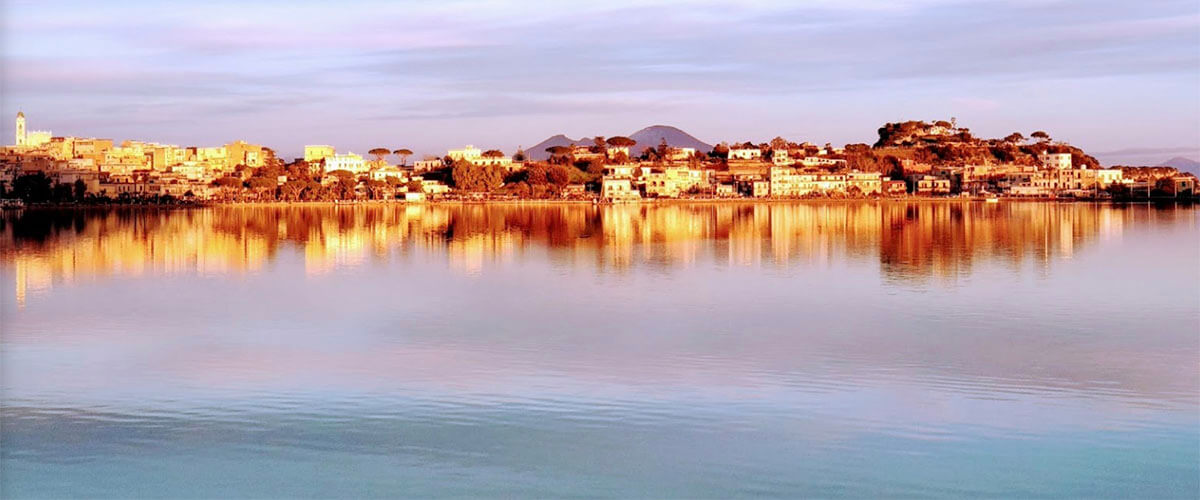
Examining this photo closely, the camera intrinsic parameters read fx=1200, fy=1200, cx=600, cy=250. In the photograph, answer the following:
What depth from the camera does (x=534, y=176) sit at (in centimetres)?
6100

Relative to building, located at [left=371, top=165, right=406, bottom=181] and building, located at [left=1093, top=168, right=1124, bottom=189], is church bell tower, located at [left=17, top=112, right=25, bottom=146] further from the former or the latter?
building, located at [left=1093, top=168, right=1124, bottom=189]

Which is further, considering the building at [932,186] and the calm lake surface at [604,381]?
the building at [932,186]

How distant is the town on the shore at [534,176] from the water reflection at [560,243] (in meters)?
23.5

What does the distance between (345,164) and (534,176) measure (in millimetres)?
12181

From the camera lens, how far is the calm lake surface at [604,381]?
17.5ft

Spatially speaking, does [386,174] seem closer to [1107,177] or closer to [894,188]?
[894,188]

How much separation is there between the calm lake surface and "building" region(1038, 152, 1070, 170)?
56.9 meters

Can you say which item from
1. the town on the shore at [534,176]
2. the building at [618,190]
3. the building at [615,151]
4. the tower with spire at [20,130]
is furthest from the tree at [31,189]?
the building at [615,151]

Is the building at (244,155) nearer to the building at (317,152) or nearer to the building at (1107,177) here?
the building at (317,152)

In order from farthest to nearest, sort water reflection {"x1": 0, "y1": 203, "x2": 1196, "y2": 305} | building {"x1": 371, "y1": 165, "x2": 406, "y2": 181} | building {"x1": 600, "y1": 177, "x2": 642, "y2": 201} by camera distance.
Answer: building {"x1": 371, "y1": 165, "x2": 406, "y2": 181}
building {"x1": 600, "y1": 177, "x2": 642, "y2": 201}
water reflection {"x1": 0, "y1": 203, "x2": 1196, "y2": 305}

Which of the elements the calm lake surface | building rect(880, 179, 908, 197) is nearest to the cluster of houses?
building rect(880, 179, 908, 197)

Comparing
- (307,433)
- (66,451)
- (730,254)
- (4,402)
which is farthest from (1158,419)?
(730,254)

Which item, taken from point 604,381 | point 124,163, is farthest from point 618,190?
point 604,381

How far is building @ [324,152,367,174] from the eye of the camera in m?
66.2
